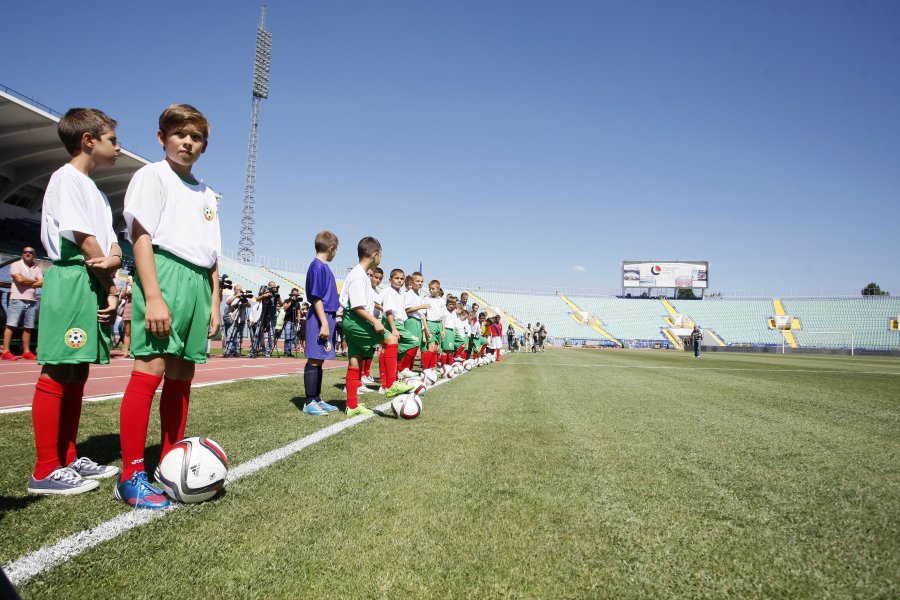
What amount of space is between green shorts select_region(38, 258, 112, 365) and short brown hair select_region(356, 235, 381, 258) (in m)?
3.01

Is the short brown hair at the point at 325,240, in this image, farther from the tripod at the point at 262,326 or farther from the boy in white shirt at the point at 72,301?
the tripod at the point at 262,326

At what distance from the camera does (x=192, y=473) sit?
2398 mm

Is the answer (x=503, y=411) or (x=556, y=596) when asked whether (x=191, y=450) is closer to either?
(x=556, y=596)

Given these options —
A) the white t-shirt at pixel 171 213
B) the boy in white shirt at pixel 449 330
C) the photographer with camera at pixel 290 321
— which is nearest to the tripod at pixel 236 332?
the photographer with camera at pixel 290 321

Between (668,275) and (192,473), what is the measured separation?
6909 cm

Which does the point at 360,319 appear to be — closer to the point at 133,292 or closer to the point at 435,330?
the point at 133,292

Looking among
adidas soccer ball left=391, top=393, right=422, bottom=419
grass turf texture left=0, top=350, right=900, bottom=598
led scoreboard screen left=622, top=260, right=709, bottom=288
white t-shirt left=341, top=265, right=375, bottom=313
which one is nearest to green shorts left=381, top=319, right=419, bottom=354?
white t-shirt left=341, top=265, right=375, bottom=313

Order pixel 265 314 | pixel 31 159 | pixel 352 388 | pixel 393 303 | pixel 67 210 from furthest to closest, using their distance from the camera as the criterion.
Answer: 1. pixel 31 159
2. pixel 265 314
3. pixel 393 303
4. pixel 352 388
5. pixel 67 210

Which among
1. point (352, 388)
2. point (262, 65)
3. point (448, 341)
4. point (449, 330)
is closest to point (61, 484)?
point (352, 388)

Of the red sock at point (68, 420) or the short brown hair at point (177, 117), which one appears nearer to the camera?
the short brown hair at point (177, 117)

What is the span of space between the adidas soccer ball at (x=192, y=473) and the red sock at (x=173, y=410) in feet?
0.98

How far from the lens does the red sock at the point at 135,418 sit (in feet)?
8.11

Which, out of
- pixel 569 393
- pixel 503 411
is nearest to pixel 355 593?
pixel 503 411

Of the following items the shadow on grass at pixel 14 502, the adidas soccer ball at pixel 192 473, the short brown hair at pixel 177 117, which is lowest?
the shadow on grass at pixel 14 502
